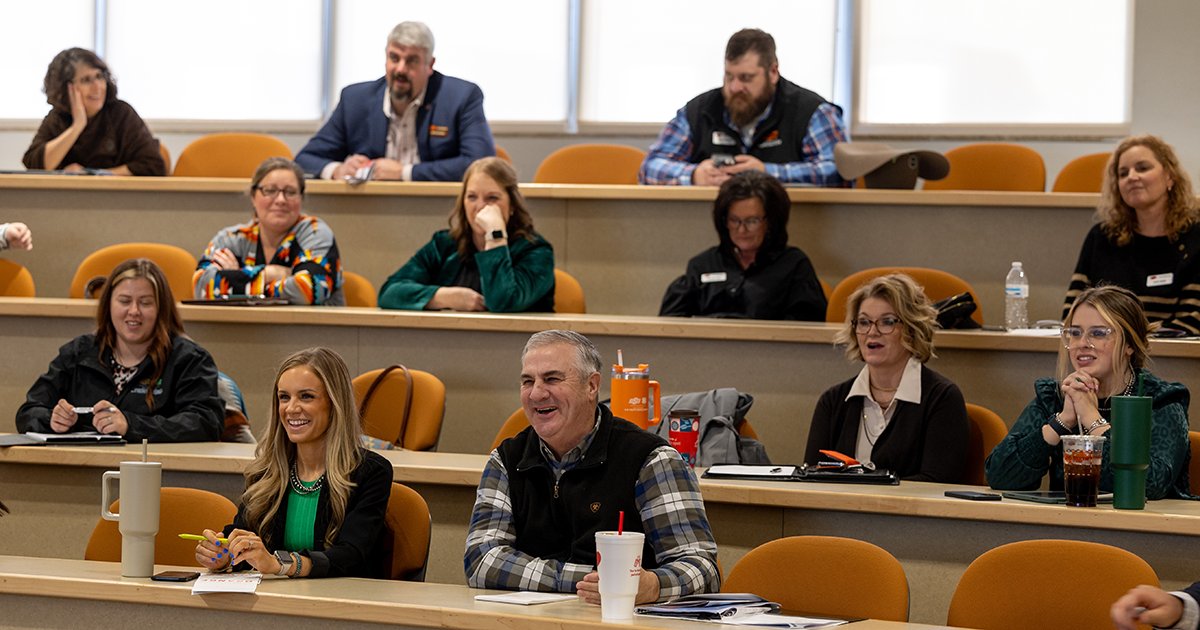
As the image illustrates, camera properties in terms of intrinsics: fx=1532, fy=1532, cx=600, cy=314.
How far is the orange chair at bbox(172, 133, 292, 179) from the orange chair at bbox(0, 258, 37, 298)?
4.37 feet

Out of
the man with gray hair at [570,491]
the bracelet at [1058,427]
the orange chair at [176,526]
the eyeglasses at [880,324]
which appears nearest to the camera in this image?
the man with gray hair at [570,491]

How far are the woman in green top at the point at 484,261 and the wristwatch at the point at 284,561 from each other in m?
2.19

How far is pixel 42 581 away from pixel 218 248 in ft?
9.04

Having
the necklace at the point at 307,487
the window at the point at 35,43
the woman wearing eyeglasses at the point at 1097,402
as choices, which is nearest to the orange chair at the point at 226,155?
the window at the point at 35,43

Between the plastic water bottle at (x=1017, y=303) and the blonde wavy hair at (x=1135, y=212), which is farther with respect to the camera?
the plastic water bottle at (x=1017, y=303)

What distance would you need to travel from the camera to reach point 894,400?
4184 mm

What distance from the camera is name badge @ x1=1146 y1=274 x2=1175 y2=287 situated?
4992 millimetres

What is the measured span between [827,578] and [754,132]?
3471 mm

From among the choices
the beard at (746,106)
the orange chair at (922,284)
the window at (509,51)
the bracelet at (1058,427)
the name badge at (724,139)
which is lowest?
the bracelet at (1058,427)

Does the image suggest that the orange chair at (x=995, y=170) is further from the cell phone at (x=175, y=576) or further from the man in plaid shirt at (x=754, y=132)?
the cell phone at (x=175, y=576)

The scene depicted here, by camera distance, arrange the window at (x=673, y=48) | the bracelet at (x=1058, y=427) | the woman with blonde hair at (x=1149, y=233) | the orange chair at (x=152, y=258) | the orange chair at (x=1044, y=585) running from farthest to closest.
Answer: the window at (x=673, y=48) < the orange chair at (x=152, y=258) < the woman with blonde hair at (x=1149, y=233) < the bracelet at (x=1058, y=427) < the orange chair at (x=1044, y=585)

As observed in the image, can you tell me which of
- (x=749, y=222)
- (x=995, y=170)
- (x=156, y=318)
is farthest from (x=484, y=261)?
(x=995, y=170)

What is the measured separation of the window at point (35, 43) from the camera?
909 cm

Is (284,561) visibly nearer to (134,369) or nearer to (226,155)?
(134,369)
